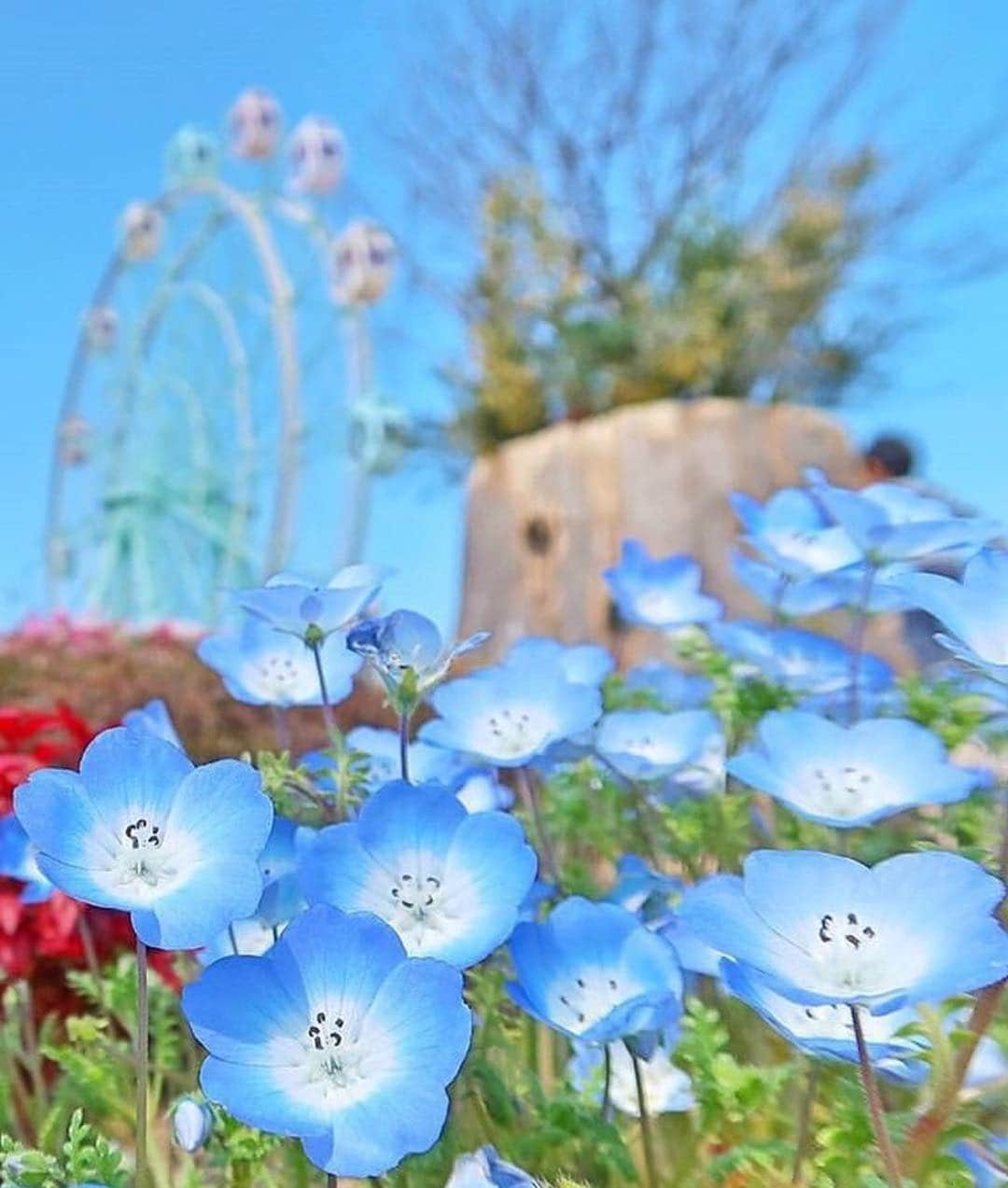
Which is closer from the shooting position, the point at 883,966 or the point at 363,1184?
the point at 883,966

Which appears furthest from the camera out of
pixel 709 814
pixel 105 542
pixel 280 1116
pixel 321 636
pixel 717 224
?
pixel 105 542

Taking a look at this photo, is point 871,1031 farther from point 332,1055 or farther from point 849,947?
point 332,1055

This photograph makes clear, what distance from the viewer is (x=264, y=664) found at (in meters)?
0.71

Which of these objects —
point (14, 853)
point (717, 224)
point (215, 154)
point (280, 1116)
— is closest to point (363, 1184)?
point (14, 853)

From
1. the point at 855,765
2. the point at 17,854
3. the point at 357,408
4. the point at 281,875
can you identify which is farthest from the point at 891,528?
the point at 357,408

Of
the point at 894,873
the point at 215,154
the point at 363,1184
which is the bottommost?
the point at 363,1184

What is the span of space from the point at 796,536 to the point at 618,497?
13.1 ft

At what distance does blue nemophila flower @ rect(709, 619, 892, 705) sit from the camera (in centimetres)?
85

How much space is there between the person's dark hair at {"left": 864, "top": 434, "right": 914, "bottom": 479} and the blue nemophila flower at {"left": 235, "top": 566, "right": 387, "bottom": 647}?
4157 millimetres

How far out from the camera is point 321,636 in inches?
22.8

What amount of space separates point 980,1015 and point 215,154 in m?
8.05

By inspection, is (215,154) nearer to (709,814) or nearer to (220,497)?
(220,497)

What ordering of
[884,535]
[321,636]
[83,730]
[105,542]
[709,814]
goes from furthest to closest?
[105,542] < [83,730] < [709,814] < [884,535] < [321,636]

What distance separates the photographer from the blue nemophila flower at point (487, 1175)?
449 millimetres
